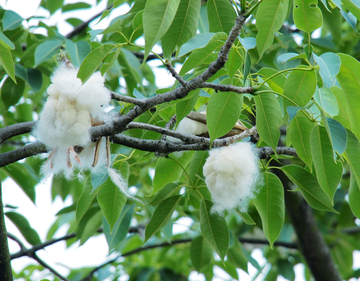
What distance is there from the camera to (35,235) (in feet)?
7.57

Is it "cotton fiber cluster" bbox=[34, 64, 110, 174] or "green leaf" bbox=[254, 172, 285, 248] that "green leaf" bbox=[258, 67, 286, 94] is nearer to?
"green leaf" bbox=[254, 172, 285, 248]

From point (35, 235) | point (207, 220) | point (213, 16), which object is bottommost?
point (35, 235)

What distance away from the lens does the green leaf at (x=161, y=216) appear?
1552 millimetres

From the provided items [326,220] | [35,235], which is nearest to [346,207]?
[326,220]

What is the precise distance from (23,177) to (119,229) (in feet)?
2.24

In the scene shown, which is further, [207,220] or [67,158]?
[207,220]

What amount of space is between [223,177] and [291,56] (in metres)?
0.50

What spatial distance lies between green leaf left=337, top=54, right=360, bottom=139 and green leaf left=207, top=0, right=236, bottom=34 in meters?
0.41

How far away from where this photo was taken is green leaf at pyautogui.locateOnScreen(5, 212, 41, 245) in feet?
7.39

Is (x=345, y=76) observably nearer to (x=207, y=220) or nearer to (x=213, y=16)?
(x=213, y=16)

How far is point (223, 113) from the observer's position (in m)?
1.29

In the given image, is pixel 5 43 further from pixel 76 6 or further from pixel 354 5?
pixel 76 6

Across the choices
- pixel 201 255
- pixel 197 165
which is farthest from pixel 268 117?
pixel 201 255

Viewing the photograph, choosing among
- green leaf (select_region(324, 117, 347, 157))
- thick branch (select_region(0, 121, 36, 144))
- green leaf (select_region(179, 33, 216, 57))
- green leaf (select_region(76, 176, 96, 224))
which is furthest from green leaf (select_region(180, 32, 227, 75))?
green leaf (select_region(76, 176, 96, 224))
